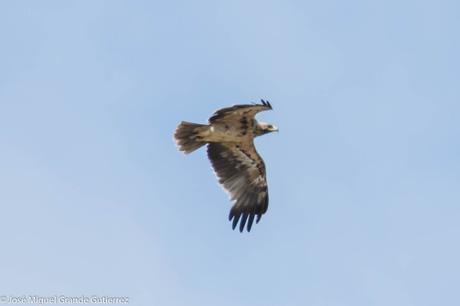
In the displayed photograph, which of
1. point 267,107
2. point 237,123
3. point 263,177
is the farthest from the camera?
point 263,177

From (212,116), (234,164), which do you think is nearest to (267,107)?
(212,116)

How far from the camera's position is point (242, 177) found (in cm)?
1952

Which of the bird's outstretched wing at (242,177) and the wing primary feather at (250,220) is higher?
the bird's outstretched wing at (242,177)

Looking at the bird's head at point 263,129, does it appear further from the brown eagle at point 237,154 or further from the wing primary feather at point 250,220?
the wing primary feather at point 250,220

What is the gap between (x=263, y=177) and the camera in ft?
64.4

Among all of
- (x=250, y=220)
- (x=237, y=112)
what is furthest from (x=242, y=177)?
(x=237, y=112)

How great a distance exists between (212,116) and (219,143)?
1.15 meters

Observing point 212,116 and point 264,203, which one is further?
point 264,203

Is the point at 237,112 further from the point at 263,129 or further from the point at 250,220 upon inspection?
the point at 250,220

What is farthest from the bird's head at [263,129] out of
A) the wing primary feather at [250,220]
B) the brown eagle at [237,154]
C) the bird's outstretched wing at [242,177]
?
the wing primary feather at [250,220]

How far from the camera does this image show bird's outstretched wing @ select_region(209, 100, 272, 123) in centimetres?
1745

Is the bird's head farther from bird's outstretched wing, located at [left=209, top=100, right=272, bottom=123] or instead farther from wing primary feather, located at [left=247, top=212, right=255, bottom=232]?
wing primary feather, located at [left=247, top=212, right=255, bottom=232]

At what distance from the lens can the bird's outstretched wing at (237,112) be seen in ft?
57.3

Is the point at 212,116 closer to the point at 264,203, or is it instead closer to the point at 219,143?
the point at 219,143
